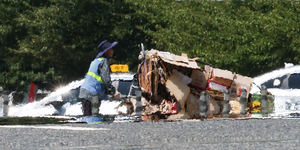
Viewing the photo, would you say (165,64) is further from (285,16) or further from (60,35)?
(60,35)

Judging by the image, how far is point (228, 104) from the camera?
13250 millimetres

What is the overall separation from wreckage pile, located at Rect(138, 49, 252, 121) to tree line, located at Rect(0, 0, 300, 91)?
346 inches

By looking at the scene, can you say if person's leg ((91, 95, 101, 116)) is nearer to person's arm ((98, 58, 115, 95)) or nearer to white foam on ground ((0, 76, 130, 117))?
person's arm ((98, 58, 115, 95))

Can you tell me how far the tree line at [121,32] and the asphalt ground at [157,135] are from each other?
1255cm

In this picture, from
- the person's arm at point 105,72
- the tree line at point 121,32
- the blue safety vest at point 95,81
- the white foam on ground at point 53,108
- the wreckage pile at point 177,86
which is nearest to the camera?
the person's arm at point 105,72

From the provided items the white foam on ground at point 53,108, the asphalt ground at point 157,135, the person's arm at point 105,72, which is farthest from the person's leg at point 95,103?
the white foam on ground at point 53,108

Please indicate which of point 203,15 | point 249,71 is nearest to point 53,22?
point 203,15

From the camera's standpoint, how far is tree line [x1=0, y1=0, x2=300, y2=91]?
23188mm

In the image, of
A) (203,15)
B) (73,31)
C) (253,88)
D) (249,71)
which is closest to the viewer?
(253,88)

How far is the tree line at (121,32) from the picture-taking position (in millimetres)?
23188

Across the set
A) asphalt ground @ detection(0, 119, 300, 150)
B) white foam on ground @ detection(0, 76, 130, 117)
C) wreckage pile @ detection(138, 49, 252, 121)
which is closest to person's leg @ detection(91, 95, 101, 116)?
asphalt ground @ detection(0, 119, 300, 150)

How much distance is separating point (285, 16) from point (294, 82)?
9.10m

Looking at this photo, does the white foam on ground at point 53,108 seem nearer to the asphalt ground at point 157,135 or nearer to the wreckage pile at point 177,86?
the wreckage pile at point 177,86

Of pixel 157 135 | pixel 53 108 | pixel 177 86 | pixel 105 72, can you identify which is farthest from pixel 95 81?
pixel 157 135
